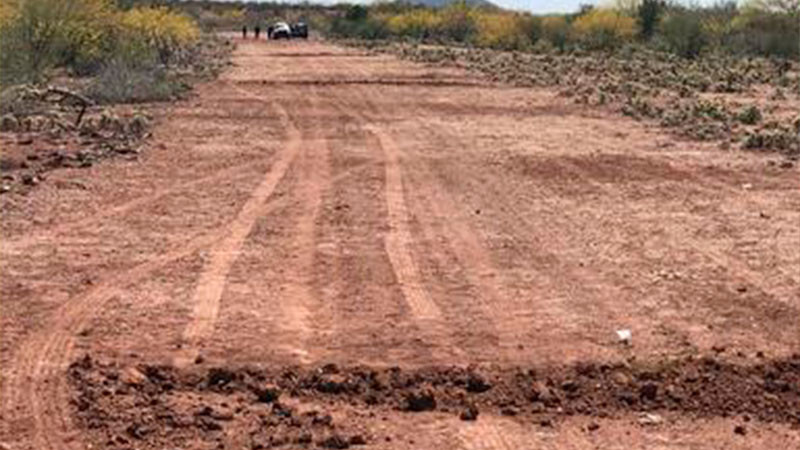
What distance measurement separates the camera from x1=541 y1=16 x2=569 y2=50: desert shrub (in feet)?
280

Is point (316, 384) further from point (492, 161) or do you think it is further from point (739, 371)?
point (492, 161)

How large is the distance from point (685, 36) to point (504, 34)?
1769 cm

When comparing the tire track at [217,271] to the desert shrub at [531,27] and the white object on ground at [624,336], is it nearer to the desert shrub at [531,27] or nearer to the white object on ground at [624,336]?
the white object on ground at [624,336]

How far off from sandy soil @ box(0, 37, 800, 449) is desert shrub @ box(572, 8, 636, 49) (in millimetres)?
61249

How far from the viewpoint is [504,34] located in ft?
285

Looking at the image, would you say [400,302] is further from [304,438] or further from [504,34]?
[504,34]

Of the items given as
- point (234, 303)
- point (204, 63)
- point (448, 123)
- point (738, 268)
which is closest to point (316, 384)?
point (234, 303)

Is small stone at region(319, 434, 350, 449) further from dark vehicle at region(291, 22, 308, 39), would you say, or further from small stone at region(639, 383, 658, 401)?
dark vehicle at region(291, 22, 308, 39)

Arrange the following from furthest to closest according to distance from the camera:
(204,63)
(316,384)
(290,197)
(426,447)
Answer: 1. (204,63)
2. (290,197)
3. (316,384)
4. (426,447)

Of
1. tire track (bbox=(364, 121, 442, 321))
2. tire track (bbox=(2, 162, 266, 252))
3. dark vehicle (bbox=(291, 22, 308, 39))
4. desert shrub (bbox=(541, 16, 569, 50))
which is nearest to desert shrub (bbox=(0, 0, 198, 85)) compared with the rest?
tire track (bbox=(2, 162, 266, 252))

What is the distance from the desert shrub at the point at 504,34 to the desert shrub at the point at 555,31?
1.45 meters

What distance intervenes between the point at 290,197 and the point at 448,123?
40.0ft

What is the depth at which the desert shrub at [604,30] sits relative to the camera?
Result: 82375 millimetres

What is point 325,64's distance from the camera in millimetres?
57688
